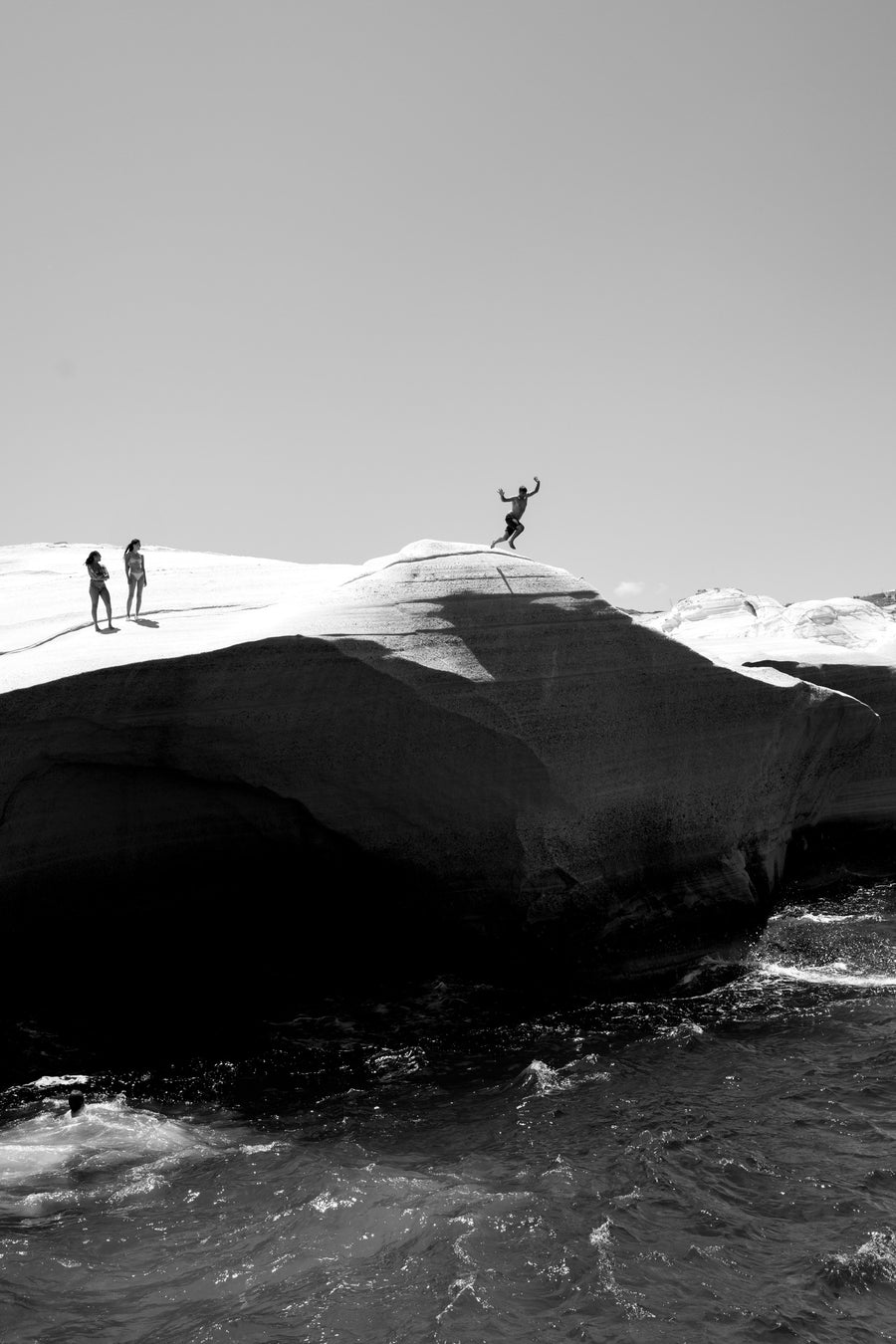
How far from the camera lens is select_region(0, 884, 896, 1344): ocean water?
810cm

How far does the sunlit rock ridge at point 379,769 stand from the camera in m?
13.6

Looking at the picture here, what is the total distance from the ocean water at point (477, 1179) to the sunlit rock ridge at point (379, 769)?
1590 mm

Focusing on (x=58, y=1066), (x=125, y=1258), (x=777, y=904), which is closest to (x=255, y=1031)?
(x=58, y=1066)

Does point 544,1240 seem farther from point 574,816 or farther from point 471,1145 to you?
point 574,816

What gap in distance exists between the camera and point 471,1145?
10.7 meters

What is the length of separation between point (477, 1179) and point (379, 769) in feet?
18.8

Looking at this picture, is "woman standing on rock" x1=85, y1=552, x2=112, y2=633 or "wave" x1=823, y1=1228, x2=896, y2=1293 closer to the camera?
"wave" x1=823, y1=1228, x2=896, y2=1293

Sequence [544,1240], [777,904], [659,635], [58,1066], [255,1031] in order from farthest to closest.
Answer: [777,904] → [659,635] → [255,1031] → [58,1066] → [544,1240]

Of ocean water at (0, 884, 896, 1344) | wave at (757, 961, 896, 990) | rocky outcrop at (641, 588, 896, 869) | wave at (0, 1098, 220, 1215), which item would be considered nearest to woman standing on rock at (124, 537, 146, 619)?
ocean water at (0, 884, 896, 1344)

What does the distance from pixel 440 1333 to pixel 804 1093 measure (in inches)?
221

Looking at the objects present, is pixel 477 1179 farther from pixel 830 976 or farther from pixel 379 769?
pixel 830 976

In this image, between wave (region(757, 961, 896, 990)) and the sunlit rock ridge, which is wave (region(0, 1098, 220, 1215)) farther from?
wave (region(757, 961, 896, 990))

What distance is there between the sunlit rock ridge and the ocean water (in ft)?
5.22

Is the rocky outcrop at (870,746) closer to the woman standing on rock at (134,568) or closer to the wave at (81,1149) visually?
the woman standing on rock at (134,568)
